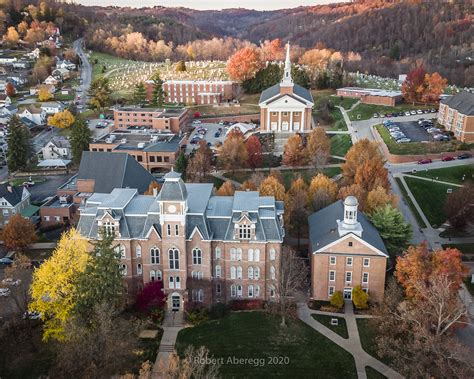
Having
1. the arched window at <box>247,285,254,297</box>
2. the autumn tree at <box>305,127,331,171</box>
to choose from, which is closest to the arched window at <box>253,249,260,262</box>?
the arched window at <box>247,285,254,297</box>

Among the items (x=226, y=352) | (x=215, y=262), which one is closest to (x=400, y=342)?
(x=226, y=352)

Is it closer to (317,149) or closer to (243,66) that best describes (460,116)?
(317,149)

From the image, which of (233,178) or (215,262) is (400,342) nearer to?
(215,262)

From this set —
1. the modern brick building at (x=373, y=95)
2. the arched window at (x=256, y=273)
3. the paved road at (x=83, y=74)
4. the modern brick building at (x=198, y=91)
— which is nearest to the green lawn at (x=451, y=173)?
the arched window at (x=256, y=273)

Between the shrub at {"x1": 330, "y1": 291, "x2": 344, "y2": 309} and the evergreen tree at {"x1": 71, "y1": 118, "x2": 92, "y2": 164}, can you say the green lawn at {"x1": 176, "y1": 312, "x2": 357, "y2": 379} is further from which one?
the evergreen tree at {"x1": 71, "y1": 118, "x2": 92, "y2": 164}

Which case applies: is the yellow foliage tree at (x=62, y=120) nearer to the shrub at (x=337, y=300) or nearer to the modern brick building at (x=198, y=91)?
the modern brick building at (x=198, y=91)

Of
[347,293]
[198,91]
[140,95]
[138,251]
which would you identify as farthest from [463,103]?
[140,95]

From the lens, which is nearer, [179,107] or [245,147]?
[245,147]
